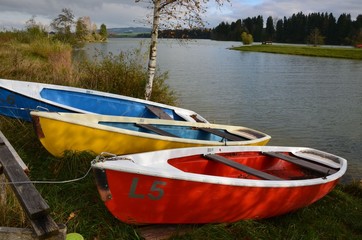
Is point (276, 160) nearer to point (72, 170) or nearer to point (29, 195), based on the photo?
point (72, 170)

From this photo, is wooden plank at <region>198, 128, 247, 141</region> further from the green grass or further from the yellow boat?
the green grass

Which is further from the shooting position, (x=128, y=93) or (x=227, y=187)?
(x=128, y=93)

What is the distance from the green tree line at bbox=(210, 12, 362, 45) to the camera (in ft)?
335

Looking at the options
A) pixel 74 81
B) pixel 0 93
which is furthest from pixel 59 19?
pixel 0 93

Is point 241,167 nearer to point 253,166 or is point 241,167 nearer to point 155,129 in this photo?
point 253,166

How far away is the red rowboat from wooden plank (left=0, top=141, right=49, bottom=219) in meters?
0.72

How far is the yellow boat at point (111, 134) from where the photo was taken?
5.21m

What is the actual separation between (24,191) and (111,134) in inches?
109

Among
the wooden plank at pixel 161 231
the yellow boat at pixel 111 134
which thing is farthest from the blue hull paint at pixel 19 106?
the wooden plank at pixel 161 231

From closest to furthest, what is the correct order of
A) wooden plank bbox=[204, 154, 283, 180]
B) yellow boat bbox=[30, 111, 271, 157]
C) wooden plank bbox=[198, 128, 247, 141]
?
wooden plank bbox=[204, 154, 283, 180] → yellow boat bbox=[30, 111, 271, 157] → wooden plank bbox=[198, 128, 247, 141]

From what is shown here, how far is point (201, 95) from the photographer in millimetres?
15656

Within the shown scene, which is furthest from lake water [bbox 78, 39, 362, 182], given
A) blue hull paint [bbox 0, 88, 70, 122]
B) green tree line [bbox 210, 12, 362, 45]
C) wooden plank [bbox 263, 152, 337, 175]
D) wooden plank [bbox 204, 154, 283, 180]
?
green tree line [bbox 210, 12, 362, 45]

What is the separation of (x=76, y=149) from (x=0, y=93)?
2299mm

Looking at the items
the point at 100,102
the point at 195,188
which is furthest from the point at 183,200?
the point at 100,102
